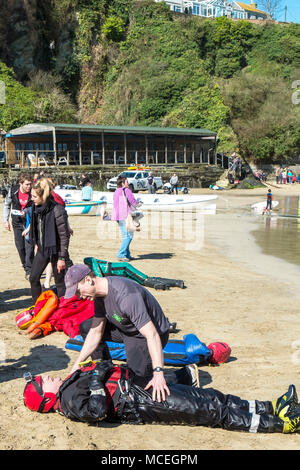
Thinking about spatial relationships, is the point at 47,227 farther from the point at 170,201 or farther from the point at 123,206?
the point at 170,201

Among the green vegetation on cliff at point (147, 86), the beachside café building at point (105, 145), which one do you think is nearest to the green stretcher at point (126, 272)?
the beachside café building at point (105, 145)

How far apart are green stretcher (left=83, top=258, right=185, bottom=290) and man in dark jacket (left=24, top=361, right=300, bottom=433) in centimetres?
106

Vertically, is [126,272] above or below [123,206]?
below

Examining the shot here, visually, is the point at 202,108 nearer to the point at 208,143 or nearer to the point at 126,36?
the point at 208,143

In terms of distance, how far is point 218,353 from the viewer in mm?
5293

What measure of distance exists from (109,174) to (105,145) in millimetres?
5780

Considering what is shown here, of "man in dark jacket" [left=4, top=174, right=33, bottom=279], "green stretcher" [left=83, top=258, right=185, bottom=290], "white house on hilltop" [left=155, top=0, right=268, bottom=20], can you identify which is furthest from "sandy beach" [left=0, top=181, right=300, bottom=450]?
"white house on hilltop" [left=155, top=0, right=268, bottom=20]

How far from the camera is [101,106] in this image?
55.6 m

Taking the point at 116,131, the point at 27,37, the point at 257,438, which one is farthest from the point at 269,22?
the point at 257,438

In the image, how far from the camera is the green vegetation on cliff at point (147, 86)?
158ft

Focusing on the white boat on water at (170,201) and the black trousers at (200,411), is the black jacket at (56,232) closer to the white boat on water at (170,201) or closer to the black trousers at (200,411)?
the black trousers at (200,411)

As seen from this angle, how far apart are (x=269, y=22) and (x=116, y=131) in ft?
158

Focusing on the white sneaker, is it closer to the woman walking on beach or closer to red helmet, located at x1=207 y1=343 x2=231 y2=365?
red helmet, located at x1=207 y1=343 x2=231 y2=365

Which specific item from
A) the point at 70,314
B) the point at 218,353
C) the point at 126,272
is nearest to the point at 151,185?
the point at 126,272
